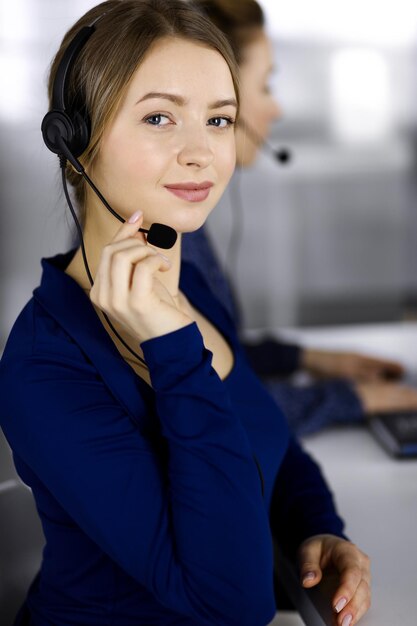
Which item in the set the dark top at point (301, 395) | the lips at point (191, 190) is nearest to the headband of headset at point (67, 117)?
the lips at point (191, 190)

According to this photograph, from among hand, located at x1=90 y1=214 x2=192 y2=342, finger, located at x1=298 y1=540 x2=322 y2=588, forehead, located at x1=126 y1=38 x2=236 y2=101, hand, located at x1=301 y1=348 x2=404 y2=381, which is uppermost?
forehead, located at x1=126 y1=38 x2=236 y2=101

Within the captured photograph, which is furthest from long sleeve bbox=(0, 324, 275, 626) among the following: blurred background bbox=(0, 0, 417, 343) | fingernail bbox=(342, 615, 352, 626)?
blurred background bbox=(0, 0, 417, 343)

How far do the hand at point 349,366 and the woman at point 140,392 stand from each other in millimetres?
685

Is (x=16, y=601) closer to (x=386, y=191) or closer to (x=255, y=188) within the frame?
(x=255, y=188)

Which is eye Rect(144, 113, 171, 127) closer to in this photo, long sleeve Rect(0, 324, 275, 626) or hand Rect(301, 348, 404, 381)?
long sleeve Rect(0, 324, 275, 626)

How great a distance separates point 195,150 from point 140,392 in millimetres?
255

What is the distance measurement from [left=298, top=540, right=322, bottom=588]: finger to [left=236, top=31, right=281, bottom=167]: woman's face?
0.88 meters

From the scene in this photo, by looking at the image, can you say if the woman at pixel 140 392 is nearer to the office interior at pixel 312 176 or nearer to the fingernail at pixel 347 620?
the fingernail at pixel 347 620

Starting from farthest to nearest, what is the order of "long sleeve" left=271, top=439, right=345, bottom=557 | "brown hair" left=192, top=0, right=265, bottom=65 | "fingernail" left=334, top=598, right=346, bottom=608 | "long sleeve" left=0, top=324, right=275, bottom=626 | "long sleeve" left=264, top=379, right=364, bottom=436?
"brown hair" left=192, top=0, right=265, bottom=65
"long sleeve" left=264, top=379, right=364, bottom=436
"long sleeve" left=271, top=439, right=345, bottom=557
"fingernail" left=334, top=598, right=346, bottom=608
"long sleeve" left=0, top=324, right=275, bottom=626

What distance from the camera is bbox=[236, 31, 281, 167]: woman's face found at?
165 cm

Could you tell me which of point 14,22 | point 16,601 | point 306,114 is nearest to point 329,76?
point 306,114

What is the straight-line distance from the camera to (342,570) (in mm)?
904

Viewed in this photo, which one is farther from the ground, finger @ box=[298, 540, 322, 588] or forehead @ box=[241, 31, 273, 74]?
forehead @ box=[241, 31, 273, 74]

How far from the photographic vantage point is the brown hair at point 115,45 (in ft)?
2.70
